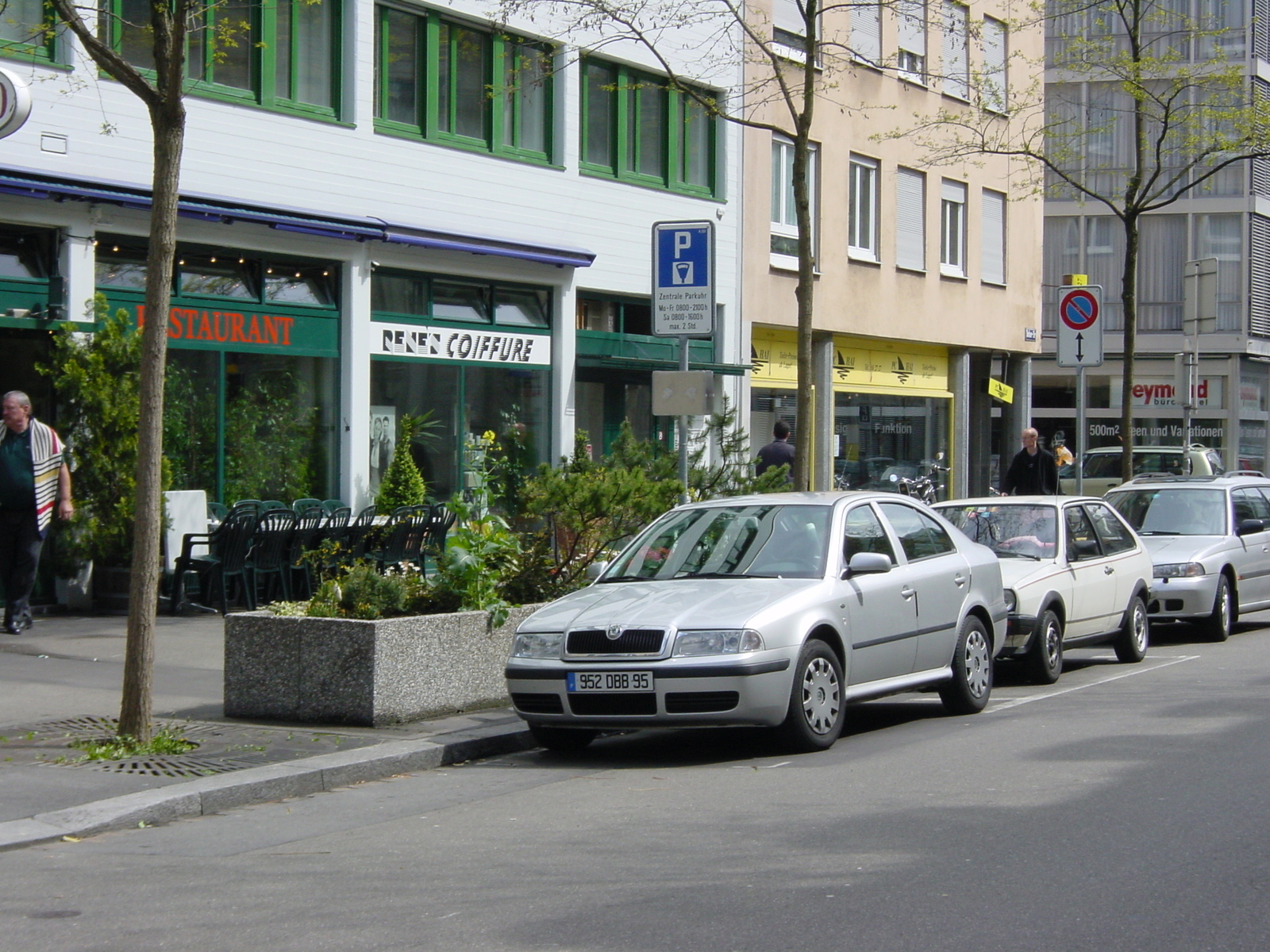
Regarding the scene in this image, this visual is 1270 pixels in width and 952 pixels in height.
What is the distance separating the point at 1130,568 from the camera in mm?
14125

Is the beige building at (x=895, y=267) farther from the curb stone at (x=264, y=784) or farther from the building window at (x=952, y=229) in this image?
the curb stone at (x=264, y=784)

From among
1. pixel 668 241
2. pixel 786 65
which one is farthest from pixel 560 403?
pixel 668 241

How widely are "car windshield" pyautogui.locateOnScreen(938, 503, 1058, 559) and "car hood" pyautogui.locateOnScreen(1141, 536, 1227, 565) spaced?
2.79m

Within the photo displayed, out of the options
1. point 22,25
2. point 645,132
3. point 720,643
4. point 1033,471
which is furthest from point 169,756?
point 645,132

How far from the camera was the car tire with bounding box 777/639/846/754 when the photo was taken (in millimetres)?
9125

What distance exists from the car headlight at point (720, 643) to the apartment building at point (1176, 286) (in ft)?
124

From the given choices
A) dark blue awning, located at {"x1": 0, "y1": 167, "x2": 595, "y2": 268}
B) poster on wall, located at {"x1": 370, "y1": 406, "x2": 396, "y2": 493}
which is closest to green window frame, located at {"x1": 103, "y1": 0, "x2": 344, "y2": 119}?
dark blue awning, located at {"x1": 0, "y1": 167, "x2": 595, "y2": 268}

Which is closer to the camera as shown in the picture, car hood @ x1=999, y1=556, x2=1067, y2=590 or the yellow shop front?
car hood @ x1=999, y1=556, x2=1067, y2=590

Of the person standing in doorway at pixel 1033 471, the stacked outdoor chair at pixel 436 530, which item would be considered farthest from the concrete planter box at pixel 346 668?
the person standing in doorway at pixel 1033 471

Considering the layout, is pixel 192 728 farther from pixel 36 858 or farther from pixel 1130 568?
pixel 1130 568

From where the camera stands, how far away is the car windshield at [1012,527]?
43.9 ft

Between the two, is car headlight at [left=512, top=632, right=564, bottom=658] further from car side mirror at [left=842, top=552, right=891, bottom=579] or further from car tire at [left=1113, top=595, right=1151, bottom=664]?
car tire at [left=1113, top=595, right=1151, bottom=664]

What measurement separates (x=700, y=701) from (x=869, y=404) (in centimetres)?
2061

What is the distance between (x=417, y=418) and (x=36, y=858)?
12703mm
